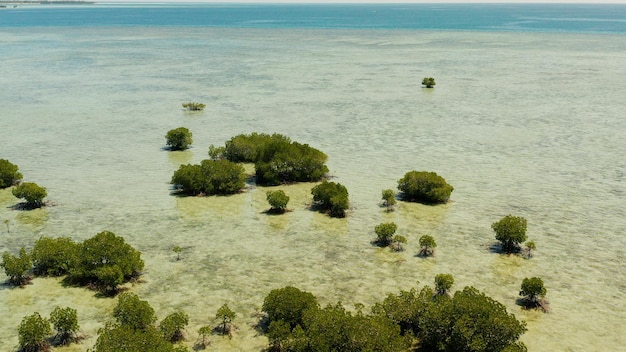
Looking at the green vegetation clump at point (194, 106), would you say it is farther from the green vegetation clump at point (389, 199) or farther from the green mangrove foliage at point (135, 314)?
the green mangrove foliage at point (135, 314)

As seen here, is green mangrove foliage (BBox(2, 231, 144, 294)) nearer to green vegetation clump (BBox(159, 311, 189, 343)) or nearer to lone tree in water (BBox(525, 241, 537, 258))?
green vegetation clump (BBox(159, 311, 189, 343))

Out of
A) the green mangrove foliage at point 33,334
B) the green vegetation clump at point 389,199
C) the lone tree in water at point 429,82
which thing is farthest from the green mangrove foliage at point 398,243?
the lone tree in water at point 429,82

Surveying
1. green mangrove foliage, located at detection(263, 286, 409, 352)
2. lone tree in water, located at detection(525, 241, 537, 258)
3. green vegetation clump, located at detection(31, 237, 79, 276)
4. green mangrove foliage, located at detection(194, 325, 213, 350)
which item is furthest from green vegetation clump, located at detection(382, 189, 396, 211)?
green vegetation clump, located at detection(31, 237, 79, 276)

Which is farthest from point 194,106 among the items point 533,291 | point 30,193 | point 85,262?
point 533,291

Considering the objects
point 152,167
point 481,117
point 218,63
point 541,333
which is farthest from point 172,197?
point 218,63

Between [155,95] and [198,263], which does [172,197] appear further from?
[155,95]

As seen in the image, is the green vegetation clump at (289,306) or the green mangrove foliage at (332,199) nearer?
the green vegetation clump at (289,306)

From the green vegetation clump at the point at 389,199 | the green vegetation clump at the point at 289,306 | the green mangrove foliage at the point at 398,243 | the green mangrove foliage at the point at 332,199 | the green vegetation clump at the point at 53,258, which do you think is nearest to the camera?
the green vegetation clump at the point at 289,306
